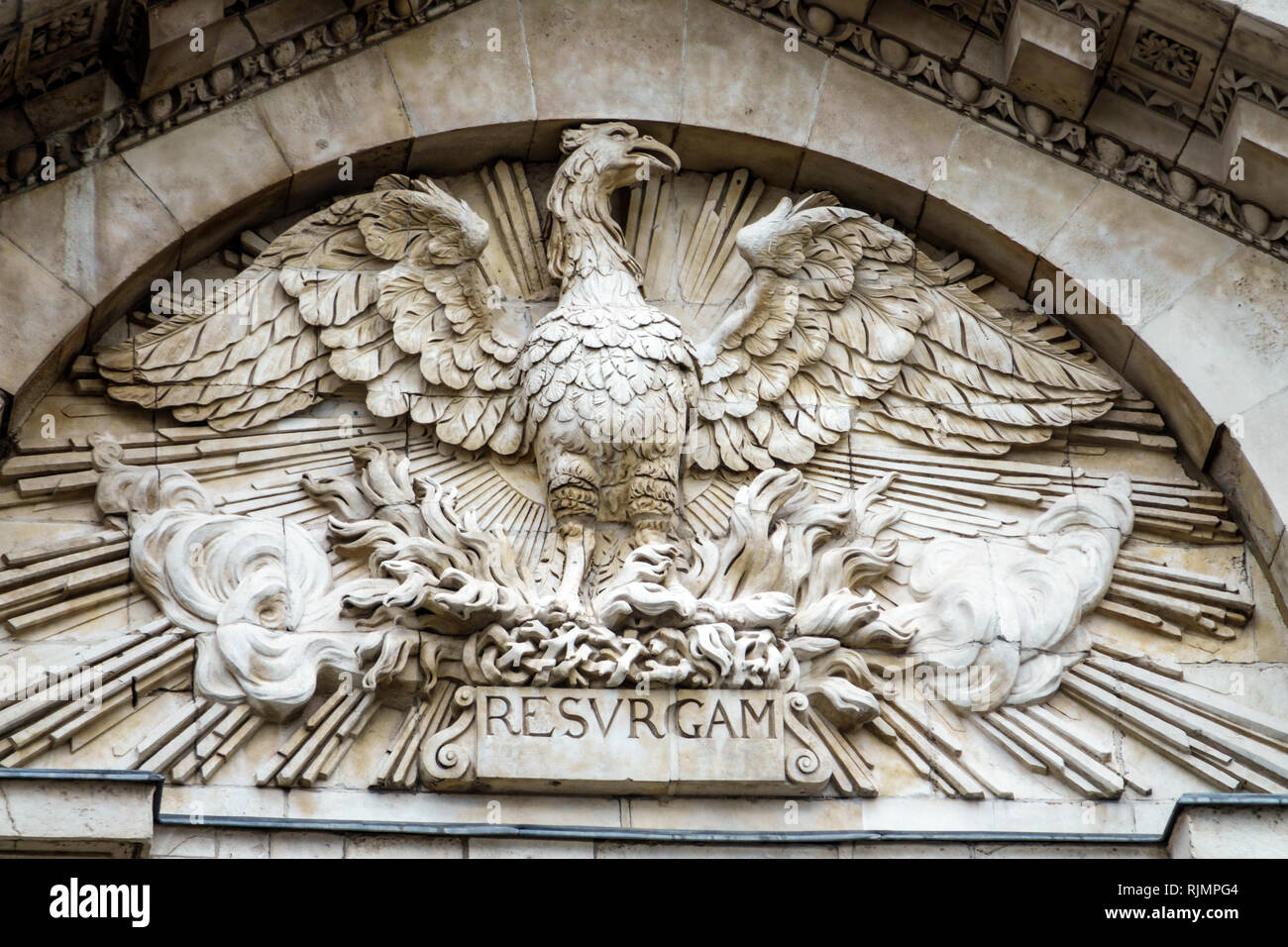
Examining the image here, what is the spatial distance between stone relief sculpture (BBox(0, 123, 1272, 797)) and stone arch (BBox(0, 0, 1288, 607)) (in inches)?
8.5

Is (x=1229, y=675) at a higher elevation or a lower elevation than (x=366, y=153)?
lower

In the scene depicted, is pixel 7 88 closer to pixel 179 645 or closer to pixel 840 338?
pixel 179 645

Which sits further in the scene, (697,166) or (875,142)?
(697,166)

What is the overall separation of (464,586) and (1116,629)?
2884mm

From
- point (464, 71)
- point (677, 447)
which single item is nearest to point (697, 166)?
point (464, 71)

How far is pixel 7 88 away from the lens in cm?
1137

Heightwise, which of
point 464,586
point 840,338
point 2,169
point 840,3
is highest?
point 840,3

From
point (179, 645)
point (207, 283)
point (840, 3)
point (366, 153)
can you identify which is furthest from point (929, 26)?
point (179, 645)

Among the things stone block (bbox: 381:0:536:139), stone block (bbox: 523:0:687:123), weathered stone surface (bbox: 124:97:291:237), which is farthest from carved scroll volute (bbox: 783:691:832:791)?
weathered stone surface (bbox: 124:97:291:237)

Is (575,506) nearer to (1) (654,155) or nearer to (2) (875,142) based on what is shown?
(1) (654,155)

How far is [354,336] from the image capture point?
11.8 meters

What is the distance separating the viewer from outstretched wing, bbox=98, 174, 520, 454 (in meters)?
11.7

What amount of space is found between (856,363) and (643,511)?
1.32m

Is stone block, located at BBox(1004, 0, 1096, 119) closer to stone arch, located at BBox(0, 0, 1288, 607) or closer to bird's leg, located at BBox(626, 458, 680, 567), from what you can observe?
stone arch, located at BBox(0, 0, 1288, 607)
